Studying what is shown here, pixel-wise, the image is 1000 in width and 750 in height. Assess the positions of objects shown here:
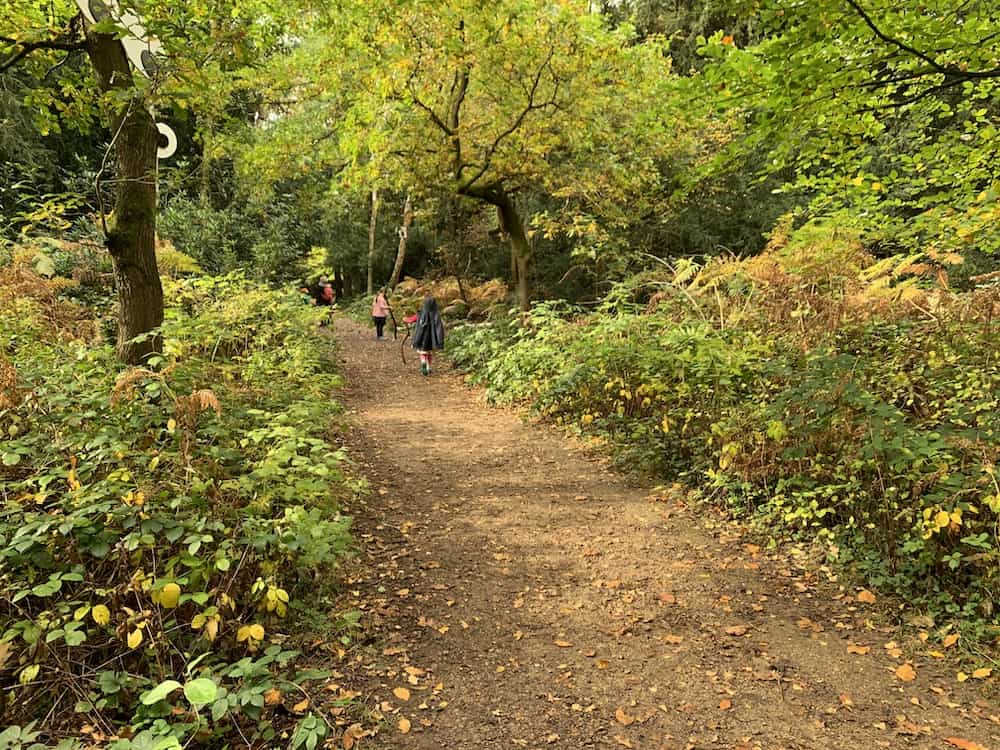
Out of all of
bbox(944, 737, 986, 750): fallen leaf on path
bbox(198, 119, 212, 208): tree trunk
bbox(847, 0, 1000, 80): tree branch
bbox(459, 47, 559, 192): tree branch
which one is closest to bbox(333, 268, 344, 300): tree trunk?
bbox(198, 119, 212, 208): tree trunk

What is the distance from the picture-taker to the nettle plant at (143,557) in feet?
8.75

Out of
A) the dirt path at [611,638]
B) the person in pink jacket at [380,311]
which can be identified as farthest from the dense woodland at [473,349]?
the person in pink jacket at [380,311]

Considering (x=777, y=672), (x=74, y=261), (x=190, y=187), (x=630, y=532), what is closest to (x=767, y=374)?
(x=630, y=532)

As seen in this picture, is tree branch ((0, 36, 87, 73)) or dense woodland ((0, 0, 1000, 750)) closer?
dense woodland ((0, 0, 1000, 750))

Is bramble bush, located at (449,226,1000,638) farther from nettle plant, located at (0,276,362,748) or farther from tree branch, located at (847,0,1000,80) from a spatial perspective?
nettle plant, located at (0,276,362,748)

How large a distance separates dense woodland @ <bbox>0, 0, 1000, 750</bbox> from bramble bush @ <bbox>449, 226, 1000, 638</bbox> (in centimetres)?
4

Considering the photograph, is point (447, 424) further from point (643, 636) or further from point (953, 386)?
point (953, 386)

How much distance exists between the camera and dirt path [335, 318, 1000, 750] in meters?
2.94

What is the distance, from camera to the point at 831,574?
4312 mm

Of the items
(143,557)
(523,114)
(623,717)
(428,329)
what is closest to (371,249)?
(428,329)

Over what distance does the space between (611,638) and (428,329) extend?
916 centimetres

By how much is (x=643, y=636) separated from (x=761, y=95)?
4.15 metres

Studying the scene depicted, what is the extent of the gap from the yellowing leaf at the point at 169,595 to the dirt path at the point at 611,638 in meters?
1.10

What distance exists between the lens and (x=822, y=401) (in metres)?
4.88
